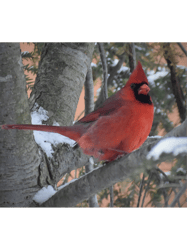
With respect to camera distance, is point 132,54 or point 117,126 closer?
point 117,126

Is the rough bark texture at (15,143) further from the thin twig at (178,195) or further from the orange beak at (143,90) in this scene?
the thin twig at (178,195)

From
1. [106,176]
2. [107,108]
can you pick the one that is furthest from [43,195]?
[107,108]

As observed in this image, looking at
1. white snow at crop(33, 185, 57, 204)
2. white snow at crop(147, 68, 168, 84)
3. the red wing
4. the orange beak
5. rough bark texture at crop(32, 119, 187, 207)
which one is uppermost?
→ white snow at crop(147, 68, 168, 84)

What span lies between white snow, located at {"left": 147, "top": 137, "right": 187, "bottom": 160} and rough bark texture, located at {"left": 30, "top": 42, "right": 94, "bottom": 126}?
662mm

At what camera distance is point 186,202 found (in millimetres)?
1094

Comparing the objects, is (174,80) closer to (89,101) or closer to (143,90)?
(143,90)

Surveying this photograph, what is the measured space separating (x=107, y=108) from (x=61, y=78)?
1.89ft

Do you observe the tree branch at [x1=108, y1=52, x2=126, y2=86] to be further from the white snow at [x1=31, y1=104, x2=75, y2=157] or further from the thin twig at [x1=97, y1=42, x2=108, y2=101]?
the white snow at [x1=31, y1=104, x2=75, y2=157]

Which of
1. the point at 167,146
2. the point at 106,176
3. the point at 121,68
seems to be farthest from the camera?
the point at 121,68

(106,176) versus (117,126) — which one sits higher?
(117,126)

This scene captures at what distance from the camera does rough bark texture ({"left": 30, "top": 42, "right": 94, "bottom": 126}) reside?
4.86ft

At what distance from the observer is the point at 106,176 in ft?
3.17

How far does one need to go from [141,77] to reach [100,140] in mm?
330

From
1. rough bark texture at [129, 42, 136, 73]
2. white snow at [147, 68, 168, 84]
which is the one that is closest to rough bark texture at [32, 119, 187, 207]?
white snow at [147, 68, 168, 84]
